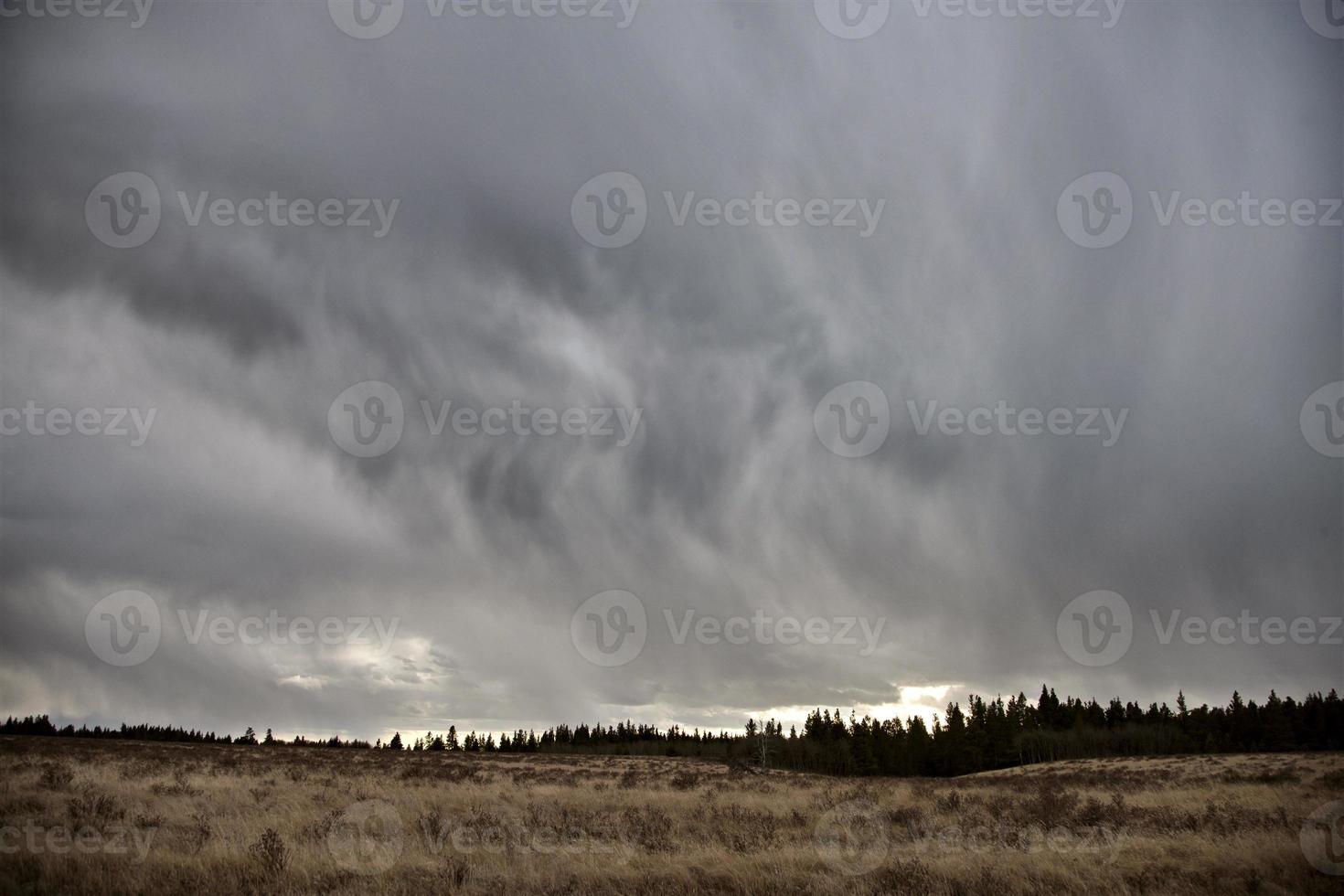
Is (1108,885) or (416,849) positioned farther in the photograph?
(416,849)

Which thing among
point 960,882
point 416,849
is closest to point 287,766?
point 416,849

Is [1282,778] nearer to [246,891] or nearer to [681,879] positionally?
[681,879]

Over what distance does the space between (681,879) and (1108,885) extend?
6720mm

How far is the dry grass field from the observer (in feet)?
34.2

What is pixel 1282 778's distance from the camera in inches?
1098
